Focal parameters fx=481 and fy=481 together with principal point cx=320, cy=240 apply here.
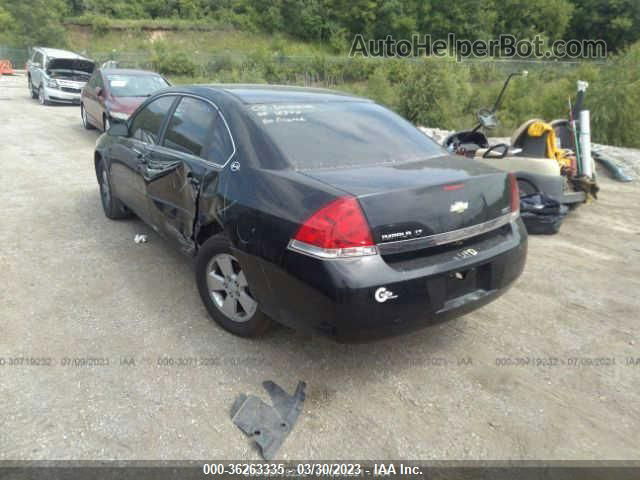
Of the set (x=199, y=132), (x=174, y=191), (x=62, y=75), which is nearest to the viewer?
(x=199, y=132)

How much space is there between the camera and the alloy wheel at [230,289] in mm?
3086

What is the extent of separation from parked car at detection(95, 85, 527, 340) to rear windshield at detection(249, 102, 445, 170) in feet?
0.04

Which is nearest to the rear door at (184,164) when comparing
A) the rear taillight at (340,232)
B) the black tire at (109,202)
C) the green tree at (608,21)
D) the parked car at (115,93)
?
the rear taillight at (340,232)

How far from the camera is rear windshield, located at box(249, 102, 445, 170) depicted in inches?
117

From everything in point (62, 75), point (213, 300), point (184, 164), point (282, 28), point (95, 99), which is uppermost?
point (282, 28)

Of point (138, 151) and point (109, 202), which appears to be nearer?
point (138, 151)

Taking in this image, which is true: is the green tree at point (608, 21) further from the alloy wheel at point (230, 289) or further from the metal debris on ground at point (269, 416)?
the metal debris on ground at point (269, 416)

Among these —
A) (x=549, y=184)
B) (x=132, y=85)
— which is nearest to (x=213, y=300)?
(x=549, y=184)

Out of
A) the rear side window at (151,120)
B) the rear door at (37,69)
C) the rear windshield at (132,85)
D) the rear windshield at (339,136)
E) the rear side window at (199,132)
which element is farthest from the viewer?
the rear door at (37,69)

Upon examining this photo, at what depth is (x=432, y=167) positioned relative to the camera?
3.00m

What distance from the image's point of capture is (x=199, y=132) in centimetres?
349

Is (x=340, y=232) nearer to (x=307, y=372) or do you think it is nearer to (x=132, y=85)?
(x=307, y=372)

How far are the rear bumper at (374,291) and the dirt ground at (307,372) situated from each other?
1.56ft

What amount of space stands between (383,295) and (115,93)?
379 inches
